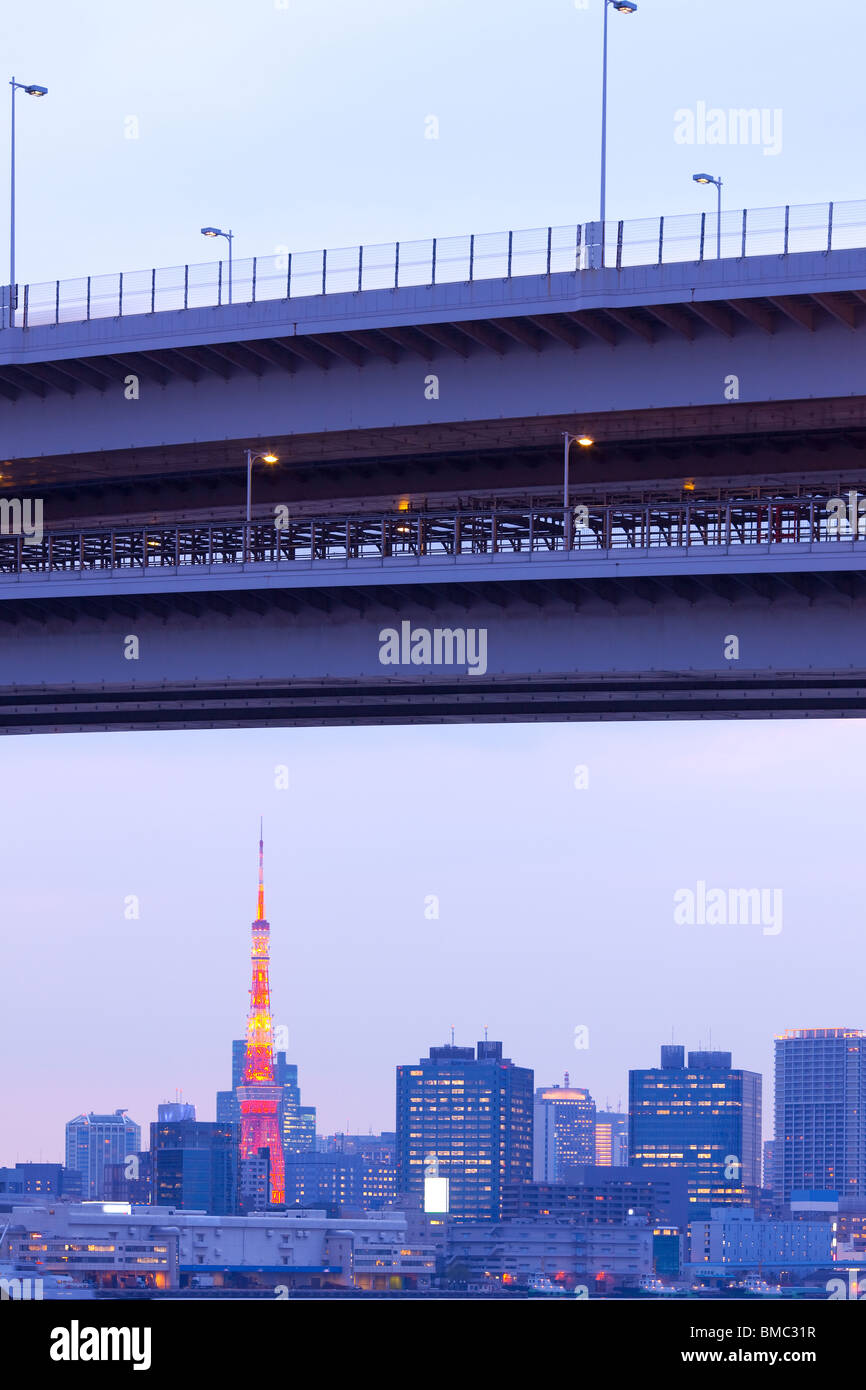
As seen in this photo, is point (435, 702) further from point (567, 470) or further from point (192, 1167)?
point (192, 1167)

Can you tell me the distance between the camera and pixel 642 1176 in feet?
567

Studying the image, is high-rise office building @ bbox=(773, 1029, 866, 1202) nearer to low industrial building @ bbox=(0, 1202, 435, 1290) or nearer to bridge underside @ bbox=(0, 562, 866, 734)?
low industrial building @ bbox=(0, 1202, 435, 1290)

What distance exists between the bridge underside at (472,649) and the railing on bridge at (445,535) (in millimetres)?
923

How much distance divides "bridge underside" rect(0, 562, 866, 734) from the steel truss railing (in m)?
0.92

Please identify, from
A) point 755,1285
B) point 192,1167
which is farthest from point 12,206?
point 192,1167

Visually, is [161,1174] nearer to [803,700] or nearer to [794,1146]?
[794,1146]

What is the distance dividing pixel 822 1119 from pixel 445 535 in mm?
157056

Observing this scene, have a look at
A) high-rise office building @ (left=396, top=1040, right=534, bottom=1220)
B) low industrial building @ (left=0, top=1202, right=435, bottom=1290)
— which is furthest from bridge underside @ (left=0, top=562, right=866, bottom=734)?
high-rise office building @ (left=396, top=1040, right=534, bottom=1220)

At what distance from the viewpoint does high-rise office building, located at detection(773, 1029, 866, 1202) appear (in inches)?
7028

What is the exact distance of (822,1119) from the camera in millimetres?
188875

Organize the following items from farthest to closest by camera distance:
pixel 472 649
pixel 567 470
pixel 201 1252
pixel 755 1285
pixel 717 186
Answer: pixel 201 1252 < pixel 755 1285 < pixel 717 186 < pixel 567 470 < pixel 472 649
